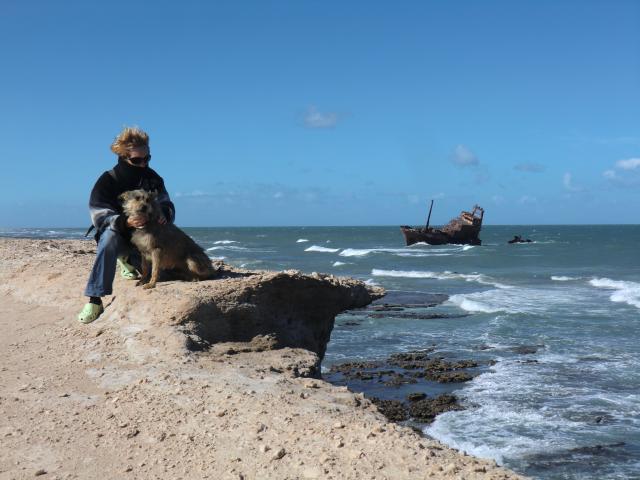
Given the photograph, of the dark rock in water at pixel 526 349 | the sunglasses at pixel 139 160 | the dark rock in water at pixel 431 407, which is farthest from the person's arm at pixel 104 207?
the dark rock in water at pixel 526 349

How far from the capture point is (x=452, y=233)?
5716 centimetres

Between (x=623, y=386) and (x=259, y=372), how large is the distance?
7.42m

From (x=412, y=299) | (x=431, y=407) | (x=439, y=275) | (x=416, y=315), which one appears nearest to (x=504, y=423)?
(x=431, y=407)

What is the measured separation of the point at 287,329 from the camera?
262 inches

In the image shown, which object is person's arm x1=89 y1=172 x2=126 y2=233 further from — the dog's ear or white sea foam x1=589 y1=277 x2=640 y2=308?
white sea foam x1=589 y1=277 x2=640 y2=308

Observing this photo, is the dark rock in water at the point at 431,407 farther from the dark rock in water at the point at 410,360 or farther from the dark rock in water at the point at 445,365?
the dark rock in water at the point at 410,360

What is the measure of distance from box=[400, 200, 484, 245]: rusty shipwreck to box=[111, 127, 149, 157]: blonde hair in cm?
5155

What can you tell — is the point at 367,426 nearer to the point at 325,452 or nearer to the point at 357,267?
the point at 325,452

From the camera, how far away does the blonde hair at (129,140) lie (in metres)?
5.98

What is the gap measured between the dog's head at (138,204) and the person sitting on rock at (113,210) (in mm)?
59

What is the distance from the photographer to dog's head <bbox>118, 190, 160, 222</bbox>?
603cm

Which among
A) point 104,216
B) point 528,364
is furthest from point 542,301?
point 104,216

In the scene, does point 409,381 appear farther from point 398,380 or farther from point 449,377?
point 449,377

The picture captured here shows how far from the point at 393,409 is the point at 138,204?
4.80m
